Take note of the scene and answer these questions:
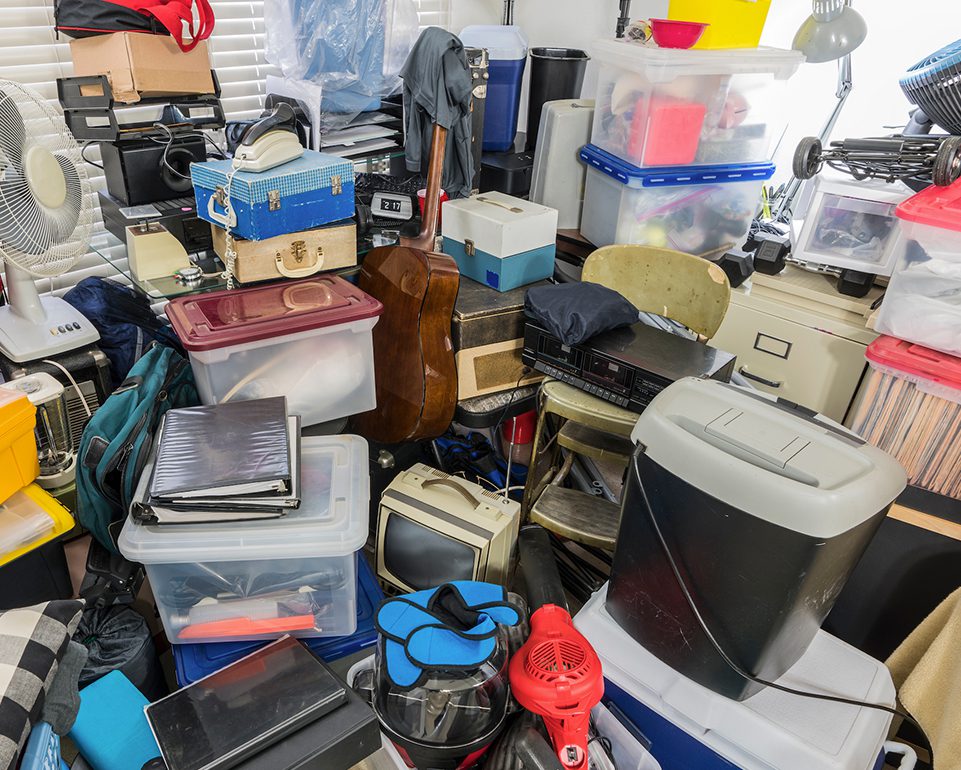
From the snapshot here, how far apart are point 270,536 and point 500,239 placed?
90cm

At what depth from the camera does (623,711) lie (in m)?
1.23

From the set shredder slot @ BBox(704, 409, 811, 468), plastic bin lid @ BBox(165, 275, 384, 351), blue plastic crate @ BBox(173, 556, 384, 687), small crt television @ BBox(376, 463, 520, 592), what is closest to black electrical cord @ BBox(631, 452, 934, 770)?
shredder slot @ BBox(704, 409, 811, 468)

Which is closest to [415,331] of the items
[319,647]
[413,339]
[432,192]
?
[413,339]

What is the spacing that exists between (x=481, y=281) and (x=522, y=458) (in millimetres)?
574

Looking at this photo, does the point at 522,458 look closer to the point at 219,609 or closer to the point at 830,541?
the point at 219,609

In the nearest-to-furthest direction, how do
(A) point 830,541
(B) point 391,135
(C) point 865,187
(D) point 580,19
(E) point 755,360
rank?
(A) point 830,541
(C) point 865,187
(E) point 755,360
(B) point 391,135
(D) point 580,19

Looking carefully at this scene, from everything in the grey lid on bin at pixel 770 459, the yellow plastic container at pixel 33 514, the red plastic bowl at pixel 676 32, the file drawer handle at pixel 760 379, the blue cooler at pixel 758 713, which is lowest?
the blue cooler at pixel 758 713

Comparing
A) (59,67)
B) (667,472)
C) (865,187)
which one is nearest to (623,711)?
(667,472)

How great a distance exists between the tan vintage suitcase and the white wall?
1.36 m

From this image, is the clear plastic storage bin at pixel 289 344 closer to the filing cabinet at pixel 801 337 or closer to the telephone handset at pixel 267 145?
the telephone handset at pixel 267 145

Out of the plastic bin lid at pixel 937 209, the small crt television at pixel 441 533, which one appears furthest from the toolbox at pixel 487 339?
the plastic bin lid at pixel 937 209

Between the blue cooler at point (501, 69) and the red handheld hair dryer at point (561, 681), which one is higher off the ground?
the blue cooler at point (501, 69)

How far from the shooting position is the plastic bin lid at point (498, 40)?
87.4 inches

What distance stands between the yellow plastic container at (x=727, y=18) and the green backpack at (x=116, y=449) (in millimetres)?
1643
